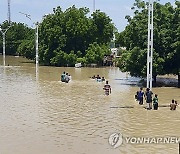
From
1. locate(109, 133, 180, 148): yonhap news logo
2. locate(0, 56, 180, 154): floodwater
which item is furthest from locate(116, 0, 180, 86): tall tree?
locate(109, 133, 180, 148): yonhap news logo

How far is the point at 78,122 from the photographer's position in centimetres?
1895

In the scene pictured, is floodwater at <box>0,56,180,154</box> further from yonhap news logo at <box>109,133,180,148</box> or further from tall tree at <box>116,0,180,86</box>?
tall tree at <box>116,0,180,86</box>

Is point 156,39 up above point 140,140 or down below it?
above

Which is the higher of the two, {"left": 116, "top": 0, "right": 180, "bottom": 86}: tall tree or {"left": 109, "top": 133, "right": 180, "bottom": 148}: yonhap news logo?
{"left": 116, "top": 0, "right": 180, "bottom": 86}: tall tree

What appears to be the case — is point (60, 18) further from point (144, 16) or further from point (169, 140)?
point (169, 140)

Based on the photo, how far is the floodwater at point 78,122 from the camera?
14.5 meters

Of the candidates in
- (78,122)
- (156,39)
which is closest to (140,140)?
(78,122)

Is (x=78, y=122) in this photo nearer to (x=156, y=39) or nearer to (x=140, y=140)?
(x=140, y=140)

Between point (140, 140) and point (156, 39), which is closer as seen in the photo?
point (140, 140)

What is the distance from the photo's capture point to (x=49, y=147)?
14539 mm

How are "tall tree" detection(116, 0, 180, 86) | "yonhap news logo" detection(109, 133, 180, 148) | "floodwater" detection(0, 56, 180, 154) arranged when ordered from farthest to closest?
"tall tree" detection(116, 0, 180, 86) < "yonhap news logo" detection(109, 133, 180, 148) < "floodwater" detection(0, 56, 180, 154)

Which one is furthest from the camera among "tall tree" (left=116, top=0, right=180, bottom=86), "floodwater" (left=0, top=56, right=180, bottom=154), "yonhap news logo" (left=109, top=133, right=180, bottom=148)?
"tall tree" (left=116, top=0, right=180, bottom=86)

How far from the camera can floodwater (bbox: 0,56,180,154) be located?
Result: 14.5 metres

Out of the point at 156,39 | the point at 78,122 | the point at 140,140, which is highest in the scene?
the point at 156,39
